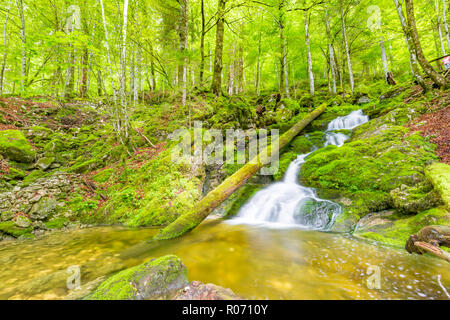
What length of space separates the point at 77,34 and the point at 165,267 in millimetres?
7676

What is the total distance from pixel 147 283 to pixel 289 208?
4.73 m

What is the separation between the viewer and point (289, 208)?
601 centimetres

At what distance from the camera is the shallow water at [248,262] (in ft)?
8.48

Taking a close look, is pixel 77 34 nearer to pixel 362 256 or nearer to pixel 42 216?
pixel 42 216

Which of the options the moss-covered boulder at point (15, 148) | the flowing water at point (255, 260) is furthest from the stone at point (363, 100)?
the moss-covered boulder at point (15, 148)

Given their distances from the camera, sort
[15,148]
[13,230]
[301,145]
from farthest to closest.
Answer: [301,145]
[15,148]
[13,230]

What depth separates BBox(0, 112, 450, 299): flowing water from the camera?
2.60 m

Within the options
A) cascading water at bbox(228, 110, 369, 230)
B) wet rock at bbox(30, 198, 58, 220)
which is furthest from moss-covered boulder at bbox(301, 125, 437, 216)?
wet rock at bbox(30, 198, 58, 220)

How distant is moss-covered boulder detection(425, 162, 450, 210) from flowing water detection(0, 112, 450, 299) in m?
1.37

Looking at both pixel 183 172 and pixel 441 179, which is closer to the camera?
pixel 441 179

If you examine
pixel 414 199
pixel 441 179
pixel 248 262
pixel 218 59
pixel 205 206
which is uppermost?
pixel 218 59

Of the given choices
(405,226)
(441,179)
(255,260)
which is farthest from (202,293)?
(441,179)

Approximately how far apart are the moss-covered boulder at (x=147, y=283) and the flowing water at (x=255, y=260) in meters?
0.57

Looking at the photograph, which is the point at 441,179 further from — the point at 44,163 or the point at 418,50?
the point at 44,163
